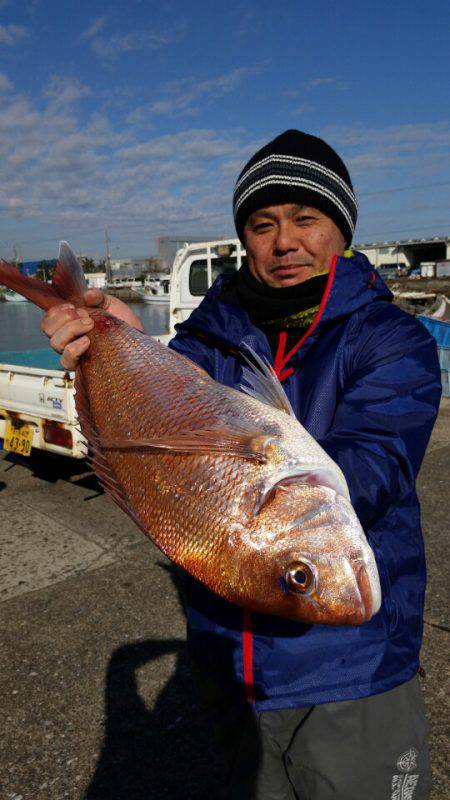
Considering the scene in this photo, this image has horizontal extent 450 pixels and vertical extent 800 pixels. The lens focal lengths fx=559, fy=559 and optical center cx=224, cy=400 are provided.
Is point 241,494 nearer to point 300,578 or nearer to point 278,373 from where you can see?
point 300,578

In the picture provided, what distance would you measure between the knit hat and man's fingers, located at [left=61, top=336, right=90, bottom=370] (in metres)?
0.70

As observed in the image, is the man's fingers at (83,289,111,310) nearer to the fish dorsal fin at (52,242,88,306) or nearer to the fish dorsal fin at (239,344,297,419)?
the fish dorsal fin at (52,242,88,306)

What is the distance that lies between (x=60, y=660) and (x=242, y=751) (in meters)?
1.87

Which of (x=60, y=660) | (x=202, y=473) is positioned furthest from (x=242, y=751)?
(x=60, y=660)

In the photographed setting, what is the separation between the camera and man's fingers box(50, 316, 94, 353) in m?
1.88

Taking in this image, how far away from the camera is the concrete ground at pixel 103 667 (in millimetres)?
2533

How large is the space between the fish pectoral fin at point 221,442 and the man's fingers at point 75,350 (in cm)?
62

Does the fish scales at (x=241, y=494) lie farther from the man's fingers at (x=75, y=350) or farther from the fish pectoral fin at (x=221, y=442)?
the man's fingers at (x=75, y=350)

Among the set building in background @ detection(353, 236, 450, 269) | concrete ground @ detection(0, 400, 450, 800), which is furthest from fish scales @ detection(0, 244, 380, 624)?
building in background @ detection(353, 236, 450, 269)

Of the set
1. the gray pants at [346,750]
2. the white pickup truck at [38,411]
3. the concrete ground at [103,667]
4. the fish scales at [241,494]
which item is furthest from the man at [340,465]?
the white pickup truck at [38,411]

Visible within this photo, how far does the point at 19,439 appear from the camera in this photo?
231 inches

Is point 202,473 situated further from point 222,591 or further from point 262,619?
point 262,619

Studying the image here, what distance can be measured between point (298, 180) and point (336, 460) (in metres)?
1.00

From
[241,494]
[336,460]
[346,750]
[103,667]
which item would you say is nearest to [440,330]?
[103,667]
